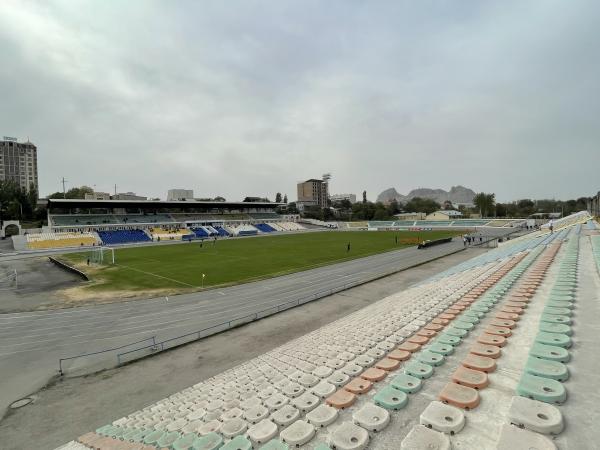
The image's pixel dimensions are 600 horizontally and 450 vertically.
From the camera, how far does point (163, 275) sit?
32.5 metres

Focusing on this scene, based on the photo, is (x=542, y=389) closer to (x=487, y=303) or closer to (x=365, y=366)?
(x=365, y=366)

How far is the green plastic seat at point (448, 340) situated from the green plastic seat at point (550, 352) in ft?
5.39

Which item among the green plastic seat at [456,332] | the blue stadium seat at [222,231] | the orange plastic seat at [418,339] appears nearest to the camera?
the green plastic seat at [456,332]

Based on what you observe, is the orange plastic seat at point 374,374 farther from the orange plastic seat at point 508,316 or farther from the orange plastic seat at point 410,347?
the orange plastic seat at point 508,316

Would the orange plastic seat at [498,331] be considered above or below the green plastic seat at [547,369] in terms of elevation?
below

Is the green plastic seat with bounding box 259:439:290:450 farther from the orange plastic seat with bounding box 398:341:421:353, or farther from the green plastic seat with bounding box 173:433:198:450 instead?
the orange plastic seat with bounding box 398:341:421:353

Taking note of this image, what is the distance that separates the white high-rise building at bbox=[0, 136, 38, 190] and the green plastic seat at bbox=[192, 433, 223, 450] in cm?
18193

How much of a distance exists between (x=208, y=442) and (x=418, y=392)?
13.8 ft

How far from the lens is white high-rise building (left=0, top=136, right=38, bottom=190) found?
143m

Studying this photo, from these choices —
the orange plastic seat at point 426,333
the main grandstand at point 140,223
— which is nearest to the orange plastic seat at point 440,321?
the orange plastic seat at point 426,333

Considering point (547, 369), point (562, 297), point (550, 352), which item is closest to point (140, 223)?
point (562, 297)

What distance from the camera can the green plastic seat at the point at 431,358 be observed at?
714cm

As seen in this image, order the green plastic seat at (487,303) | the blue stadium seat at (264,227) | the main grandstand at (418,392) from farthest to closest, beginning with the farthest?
the blue stadium seat at (264,227) → the green plastic seat at (487,303) → the main grandstand at (418,392)

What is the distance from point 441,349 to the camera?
25.6 feet
